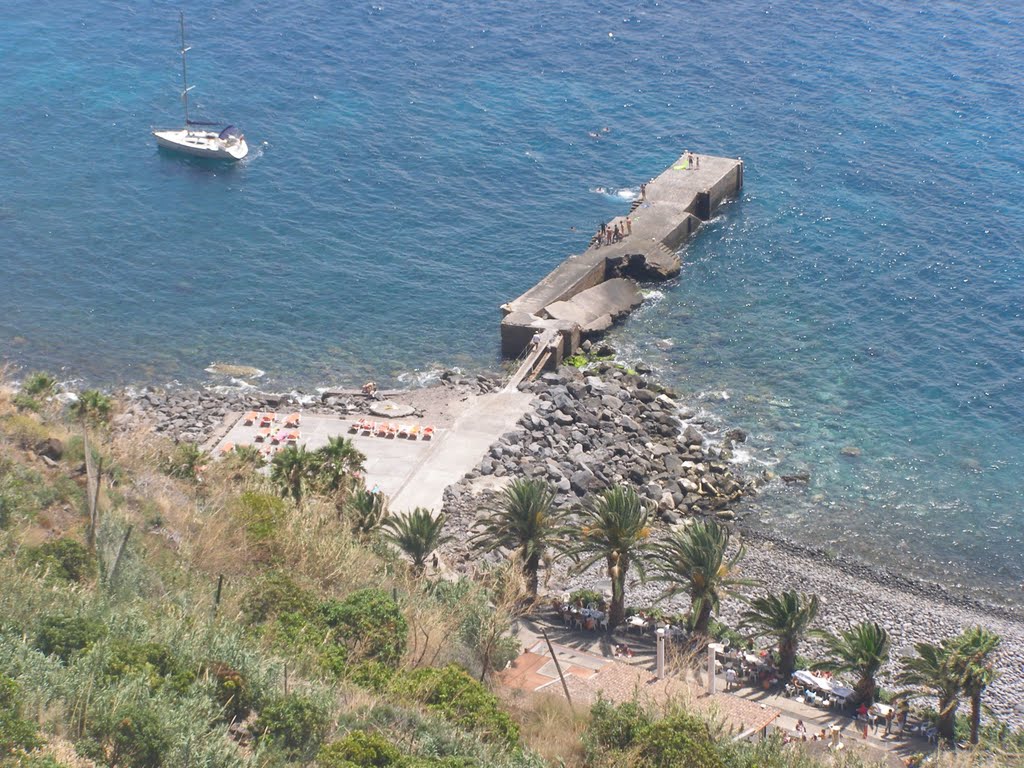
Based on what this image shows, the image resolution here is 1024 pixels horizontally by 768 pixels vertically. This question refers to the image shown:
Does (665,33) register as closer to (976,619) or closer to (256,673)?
(976,619)

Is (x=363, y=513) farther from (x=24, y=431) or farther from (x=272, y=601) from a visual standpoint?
(x=24, y=431)

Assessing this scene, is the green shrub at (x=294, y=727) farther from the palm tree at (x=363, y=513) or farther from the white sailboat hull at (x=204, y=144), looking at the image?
the white sailboat hull at (x=204, y=144)

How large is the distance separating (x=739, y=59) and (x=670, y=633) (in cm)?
6430

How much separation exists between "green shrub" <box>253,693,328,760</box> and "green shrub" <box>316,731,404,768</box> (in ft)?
2.61

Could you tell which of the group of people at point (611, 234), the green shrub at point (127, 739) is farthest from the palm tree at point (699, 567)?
the group of people at point (611, 234)

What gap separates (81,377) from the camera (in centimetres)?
6112

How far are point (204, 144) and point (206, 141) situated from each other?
40 cm

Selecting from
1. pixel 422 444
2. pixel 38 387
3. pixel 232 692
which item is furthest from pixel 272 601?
pixel 422 444

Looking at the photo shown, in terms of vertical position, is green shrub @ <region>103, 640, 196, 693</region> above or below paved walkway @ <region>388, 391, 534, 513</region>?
above

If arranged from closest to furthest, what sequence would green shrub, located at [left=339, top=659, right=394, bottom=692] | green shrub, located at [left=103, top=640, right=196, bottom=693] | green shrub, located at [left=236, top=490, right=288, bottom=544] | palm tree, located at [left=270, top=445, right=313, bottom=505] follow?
green shrub, located at [left=103, top=640, right=196, bottom=693], green shrub, located at [left=339, top=659, right=394, bottom=692], green shrub, located at [left=236, top=490, right=288, bottom=544], palm tree, located at [left=270, top=445, right=313, bottom=505]

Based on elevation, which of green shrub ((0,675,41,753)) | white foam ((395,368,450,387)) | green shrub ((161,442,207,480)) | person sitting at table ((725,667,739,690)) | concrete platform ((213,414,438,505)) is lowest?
white foam ((395,368,450,387))

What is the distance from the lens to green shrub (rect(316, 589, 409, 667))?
31562mm

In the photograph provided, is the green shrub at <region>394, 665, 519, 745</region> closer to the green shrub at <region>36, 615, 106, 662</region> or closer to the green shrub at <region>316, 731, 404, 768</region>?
the green shrub at <region>316, 731, 404, 768</region>

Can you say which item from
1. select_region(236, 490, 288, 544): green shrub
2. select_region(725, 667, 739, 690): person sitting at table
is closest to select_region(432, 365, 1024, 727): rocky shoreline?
select_region(725, 667, 739, 690): person sitting at table
